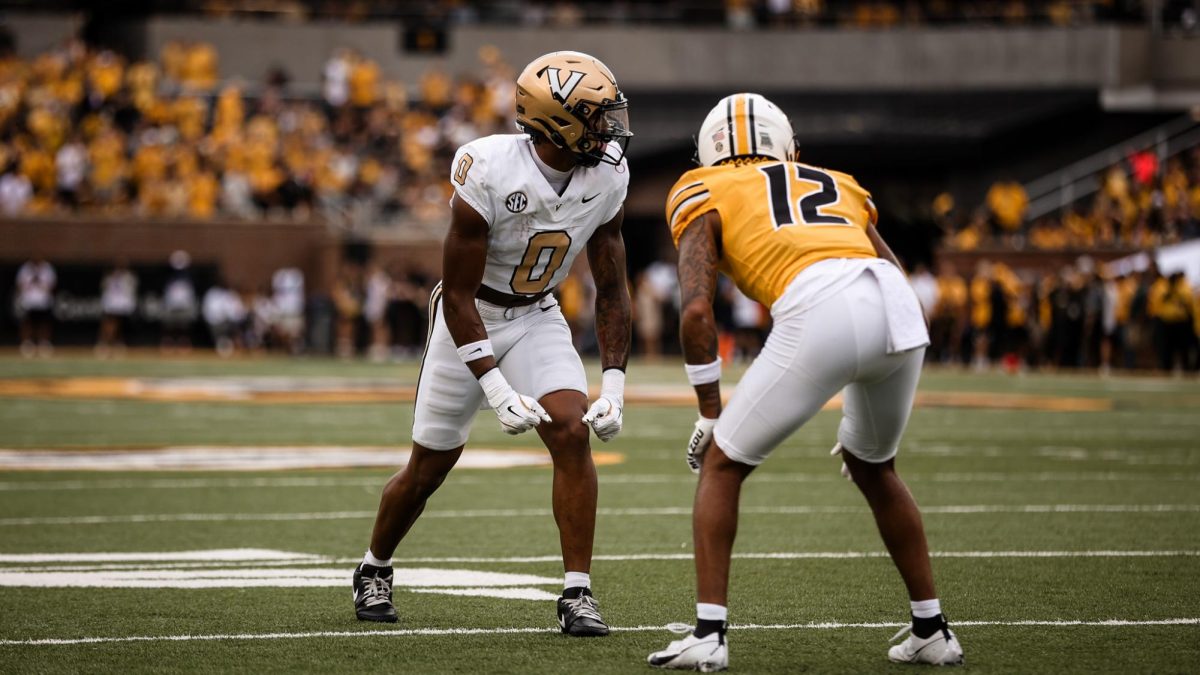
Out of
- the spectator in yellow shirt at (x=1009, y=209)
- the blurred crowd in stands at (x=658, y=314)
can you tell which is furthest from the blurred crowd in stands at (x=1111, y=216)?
the blurred crowd in stands at (x=658, y=314)

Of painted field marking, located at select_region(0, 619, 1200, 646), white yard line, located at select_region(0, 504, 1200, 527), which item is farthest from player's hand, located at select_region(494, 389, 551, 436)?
white yard line, located at select_region(0, 504, 1200, 527)

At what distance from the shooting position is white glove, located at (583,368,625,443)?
18.9 feet

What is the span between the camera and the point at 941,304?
29625 mm

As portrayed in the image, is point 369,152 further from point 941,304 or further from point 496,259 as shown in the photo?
point 496,259

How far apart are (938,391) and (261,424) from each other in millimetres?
9175

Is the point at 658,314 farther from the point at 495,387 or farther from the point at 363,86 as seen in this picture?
the point at 495,387

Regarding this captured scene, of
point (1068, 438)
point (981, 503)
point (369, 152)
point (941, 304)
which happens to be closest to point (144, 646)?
point (981, 503)

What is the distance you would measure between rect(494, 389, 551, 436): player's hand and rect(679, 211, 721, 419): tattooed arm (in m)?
0.73

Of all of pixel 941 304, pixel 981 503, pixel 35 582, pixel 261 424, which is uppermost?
pixel 35 582

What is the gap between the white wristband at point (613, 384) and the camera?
5.88 metres

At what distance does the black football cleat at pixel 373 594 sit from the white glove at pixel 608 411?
96cm

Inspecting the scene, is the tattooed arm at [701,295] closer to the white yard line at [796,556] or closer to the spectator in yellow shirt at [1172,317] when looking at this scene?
the white yard line at [796,556]

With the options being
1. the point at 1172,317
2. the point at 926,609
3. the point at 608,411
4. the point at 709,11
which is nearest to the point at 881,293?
the point at 926,609

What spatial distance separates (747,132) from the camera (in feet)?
17.6
